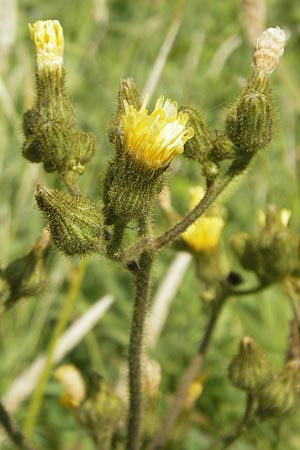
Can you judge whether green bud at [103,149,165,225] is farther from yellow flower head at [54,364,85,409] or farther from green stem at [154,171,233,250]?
yellow flower head at [54,364,85,409]

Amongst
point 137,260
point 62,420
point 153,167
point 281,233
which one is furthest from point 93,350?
point 153,167

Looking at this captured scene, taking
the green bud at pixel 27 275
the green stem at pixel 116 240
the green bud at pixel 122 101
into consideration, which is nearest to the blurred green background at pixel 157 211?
the green bud at pixel 122 101

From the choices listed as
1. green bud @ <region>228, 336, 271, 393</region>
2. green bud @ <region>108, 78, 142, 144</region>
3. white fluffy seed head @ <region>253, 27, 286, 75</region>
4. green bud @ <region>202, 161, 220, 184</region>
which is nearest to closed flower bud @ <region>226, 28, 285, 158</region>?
white fluffy seed head @ <region>253, 27, 286, 75</region>

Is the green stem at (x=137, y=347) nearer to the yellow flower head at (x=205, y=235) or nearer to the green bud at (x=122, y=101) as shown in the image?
the green bud at (x=122, y=101)

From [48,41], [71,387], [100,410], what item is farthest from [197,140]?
[71,387]

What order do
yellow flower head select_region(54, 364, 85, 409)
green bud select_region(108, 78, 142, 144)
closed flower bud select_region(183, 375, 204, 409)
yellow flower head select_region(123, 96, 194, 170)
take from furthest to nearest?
closed flower bud select_region(183, 375, 204, 409) → yellow flower head select_region(54, 364, 85, 409) → green bud select_region(108, 78, 142, 144) → yellow flower head select_region(123, 96, 194, 170)
